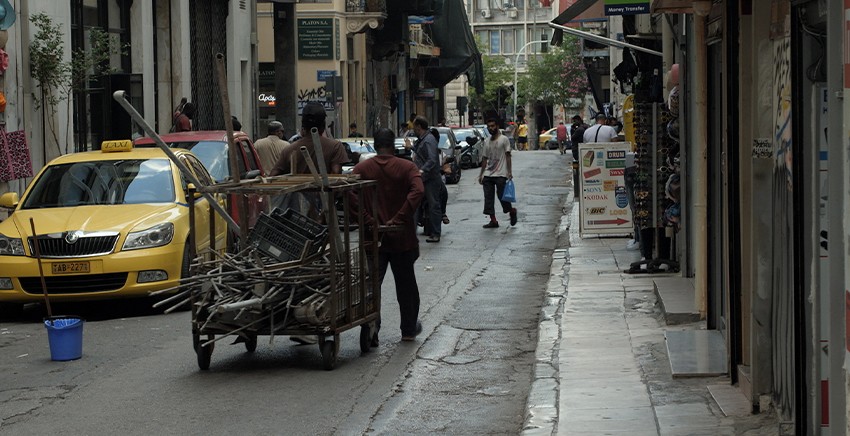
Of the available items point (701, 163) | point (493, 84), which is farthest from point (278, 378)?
point (493, 84)

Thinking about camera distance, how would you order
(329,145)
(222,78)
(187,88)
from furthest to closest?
1. (187,88)
2. (329,145)
3. (222,78)

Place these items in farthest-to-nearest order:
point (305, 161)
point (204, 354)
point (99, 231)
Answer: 1. point (99, 231)
2. point (305, 161)
3. point (204, 354)

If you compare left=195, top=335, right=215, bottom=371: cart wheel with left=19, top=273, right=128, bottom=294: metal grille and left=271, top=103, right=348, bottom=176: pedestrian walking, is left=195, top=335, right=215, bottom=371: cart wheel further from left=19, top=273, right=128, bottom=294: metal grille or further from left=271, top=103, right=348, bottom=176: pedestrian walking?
left=19, top=273, right=128, bottom=294: metal grille

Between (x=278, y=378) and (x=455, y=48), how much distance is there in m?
56.3

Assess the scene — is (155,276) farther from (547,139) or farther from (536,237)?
(547,139)

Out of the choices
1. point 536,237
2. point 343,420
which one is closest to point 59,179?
point 343,420

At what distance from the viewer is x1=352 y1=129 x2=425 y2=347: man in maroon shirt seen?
11086mm

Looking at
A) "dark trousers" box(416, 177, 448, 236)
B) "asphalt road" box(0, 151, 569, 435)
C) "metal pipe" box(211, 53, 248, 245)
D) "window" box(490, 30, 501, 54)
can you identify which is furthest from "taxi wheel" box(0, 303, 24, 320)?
"window" box(490, 30, 501, 54)

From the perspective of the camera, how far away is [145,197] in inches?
568

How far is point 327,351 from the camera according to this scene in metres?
10.1

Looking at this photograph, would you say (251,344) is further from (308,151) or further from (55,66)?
(55,66)

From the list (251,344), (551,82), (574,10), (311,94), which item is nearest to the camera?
(251,344)

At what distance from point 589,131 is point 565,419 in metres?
16.7

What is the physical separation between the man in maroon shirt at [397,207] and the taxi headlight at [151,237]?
3.06m
